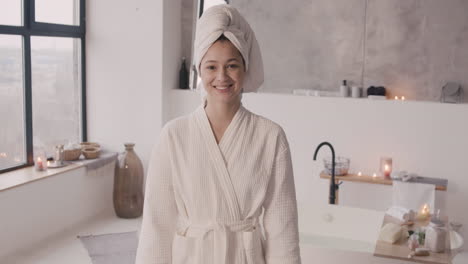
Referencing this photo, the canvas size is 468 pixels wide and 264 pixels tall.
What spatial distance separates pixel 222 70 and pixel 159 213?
1.42 feet

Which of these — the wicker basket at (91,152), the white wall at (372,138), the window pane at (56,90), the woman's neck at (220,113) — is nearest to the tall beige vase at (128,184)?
the wicker basket at (91,152)

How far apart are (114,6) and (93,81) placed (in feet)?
2.11

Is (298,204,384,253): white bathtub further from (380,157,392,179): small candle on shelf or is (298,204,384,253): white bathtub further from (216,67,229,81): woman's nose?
(216,67,229,81): woman's nose

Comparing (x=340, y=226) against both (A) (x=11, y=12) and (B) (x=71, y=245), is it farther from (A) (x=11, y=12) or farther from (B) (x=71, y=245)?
(A) (x=11, y=12)

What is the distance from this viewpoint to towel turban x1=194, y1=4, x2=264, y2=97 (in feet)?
4.97

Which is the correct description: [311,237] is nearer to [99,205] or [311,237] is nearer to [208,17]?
[99,205]

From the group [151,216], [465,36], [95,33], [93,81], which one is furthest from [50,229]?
[465,36]

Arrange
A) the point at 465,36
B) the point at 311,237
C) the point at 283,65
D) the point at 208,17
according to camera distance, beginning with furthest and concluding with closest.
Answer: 1. the point at 283,65
2. the point at 465,36
3. the point at 311,237
4. the point at 208,17

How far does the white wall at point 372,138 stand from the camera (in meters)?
3.96

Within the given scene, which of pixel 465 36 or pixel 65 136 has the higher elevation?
pixel 465 36

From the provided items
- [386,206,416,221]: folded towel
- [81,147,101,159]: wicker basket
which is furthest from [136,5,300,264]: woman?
[81,147,101,159]: wicker basket

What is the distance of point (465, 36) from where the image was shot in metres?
4.42

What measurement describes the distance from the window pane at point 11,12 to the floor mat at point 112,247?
1.57 metres

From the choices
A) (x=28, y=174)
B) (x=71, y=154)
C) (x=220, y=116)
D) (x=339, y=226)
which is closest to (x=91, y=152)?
(x=71, y=154)
